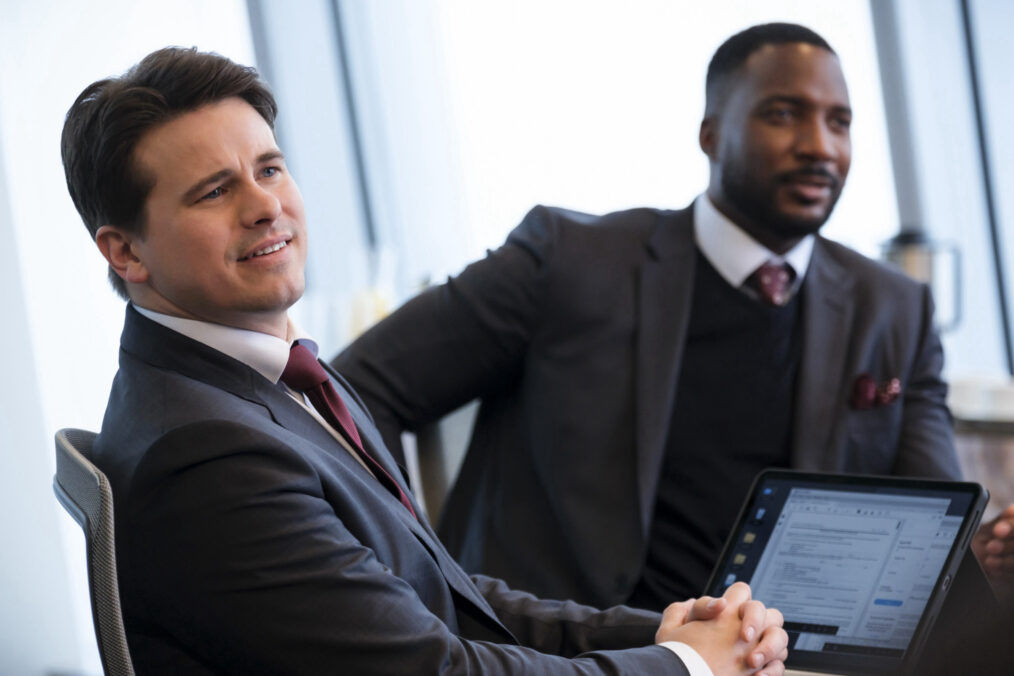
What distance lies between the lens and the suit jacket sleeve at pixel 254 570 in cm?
112

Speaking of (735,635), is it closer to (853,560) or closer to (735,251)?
A: (853,560)

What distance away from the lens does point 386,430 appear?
2.07 meters

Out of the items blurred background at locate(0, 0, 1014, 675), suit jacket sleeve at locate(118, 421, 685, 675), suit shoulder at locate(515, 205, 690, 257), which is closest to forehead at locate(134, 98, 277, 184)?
suit jacket sleeve at locate(118, 421, 685, 675)

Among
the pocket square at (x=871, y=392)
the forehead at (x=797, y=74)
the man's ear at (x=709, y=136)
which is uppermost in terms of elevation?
→ the forehead at (x=797, y=74)

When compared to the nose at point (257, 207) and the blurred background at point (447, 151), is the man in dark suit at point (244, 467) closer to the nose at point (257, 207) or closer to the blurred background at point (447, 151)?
the nose at point (257, 207)

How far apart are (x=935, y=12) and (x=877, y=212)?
2.37 feet

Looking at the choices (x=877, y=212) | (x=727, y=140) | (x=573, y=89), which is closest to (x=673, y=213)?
(x=727, y=140)

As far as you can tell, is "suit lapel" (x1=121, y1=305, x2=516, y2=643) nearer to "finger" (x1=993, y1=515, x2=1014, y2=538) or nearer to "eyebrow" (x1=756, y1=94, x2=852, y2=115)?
"finger" (x1=993, y1=515, x2=1014, y2=538)

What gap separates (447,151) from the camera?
16.4ft

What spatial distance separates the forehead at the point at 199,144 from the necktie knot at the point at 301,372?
25 cm

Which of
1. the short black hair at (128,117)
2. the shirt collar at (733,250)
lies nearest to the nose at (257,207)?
the short black hair at (128,117)

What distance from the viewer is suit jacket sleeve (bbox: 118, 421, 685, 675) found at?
1.12 metres

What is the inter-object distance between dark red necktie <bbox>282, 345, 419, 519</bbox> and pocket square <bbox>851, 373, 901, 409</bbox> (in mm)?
1037

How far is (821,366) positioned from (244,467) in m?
1.34
